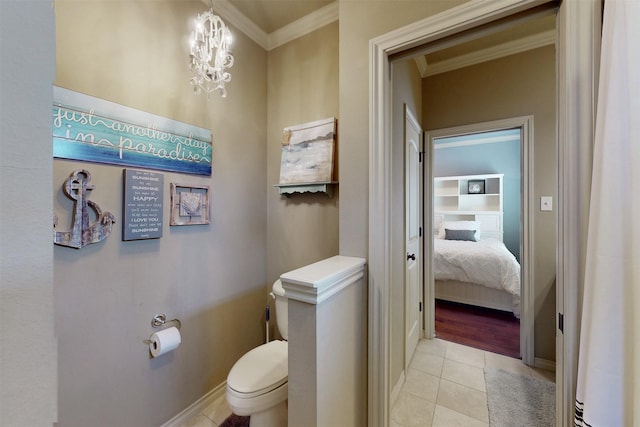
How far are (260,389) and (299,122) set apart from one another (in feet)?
5.72

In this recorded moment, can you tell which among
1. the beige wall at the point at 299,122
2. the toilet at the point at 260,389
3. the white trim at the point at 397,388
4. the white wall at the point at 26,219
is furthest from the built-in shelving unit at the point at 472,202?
the white wall at the point at 26,219

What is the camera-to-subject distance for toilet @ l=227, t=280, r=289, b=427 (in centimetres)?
123

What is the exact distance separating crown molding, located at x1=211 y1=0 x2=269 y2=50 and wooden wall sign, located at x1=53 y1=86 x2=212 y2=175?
0.85 metres

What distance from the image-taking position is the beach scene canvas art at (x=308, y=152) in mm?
1768

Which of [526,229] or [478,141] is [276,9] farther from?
[478,141]

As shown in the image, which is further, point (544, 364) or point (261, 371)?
point (544, 364)

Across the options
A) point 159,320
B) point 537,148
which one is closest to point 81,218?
point 159,320

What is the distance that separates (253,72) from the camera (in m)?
2.00

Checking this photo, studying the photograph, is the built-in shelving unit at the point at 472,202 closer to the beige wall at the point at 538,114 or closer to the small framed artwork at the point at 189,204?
the beige wall at the point at 538,114

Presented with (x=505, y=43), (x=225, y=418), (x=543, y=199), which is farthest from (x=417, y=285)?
(x=505, y=43)

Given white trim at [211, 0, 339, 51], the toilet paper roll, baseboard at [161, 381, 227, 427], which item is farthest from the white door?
the toilet paper roll

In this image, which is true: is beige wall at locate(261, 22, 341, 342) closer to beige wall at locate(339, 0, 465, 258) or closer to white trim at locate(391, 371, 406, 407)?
beige wall at locate(339, 0, 465, 258)

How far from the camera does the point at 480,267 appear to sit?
3234 millimetres

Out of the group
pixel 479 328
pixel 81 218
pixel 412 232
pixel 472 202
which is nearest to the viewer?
pixel 81 218
